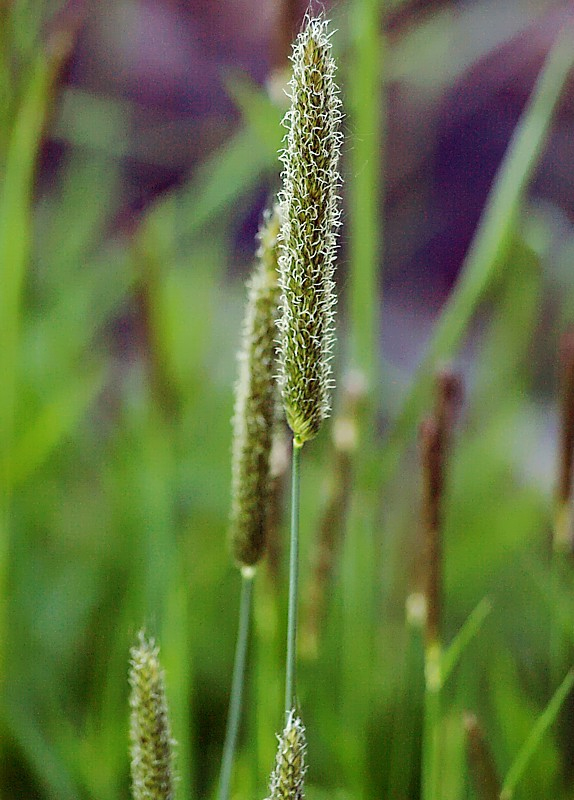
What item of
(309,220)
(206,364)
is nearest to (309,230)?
(309,220)

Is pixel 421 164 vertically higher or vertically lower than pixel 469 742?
higher

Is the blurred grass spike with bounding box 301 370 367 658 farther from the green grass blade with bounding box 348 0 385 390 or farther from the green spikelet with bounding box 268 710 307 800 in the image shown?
the green spikelet with bounding box 268 710 307 800

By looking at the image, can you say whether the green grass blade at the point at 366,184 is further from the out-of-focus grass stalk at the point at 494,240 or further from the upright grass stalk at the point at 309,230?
the upright grass stalk at the point at 309,230

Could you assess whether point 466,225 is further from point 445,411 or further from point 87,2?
point 445,411

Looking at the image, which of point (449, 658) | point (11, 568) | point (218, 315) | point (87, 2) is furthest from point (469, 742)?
point (87, 2)

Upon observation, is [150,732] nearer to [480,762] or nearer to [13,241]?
[480,762]

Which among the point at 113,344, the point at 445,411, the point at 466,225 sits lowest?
the point at 445,411
